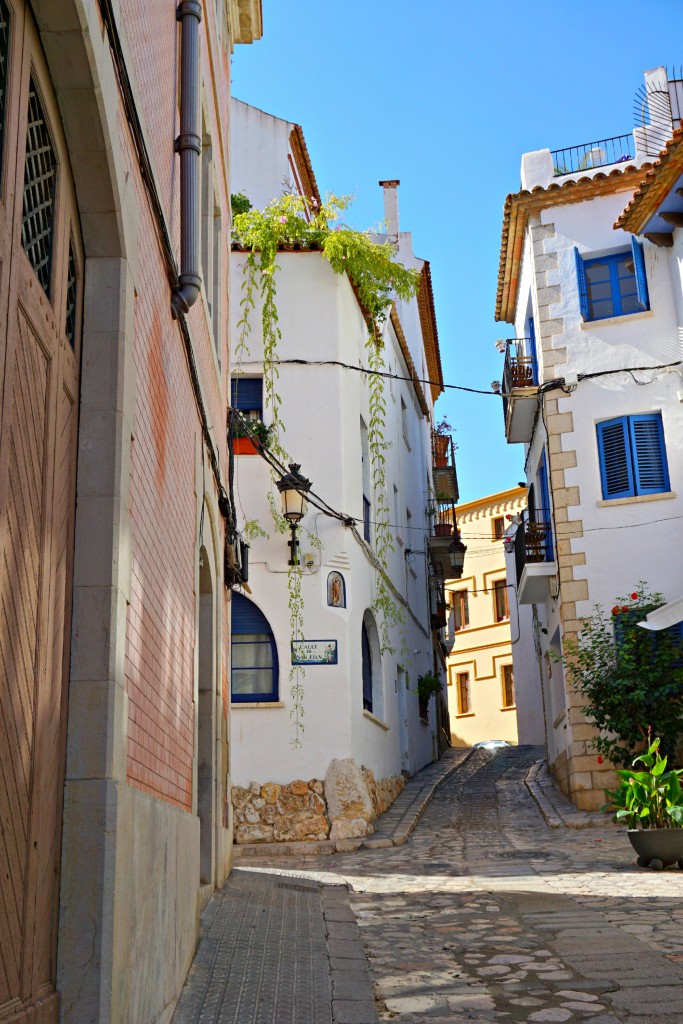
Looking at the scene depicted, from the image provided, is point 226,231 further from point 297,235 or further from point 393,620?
point 393,620

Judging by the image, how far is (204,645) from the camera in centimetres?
931

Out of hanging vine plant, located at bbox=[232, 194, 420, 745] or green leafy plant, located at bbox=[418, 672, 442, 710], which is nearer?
hanging vine plant, located at bbox=[232, 194, 420, 745]

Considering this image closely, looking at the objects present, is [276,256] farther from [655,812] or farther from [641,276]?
[655,812]

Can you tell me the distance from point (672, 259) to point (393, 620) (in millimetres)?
7450

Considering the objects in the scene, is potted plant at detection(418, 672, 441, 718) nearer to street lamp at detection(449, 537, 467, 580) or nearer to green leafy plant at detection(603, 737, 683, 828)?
street lamp at detection(449, 537, 467, 580)

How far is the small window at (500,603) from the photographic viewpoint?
40.2 m

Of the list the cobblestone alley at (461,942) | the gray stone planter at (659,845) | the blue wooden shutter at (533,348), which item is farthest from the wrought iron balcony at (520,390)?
the gray stone planter at (659,845)

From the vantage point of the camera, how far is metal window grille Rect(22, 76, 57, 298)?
328 cm

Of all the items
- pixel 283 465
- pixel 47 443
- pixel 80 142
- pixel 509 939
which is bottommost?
pixel 509 939

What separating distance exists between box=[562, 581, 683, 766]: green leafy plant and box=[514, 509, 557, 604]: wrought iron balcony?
1.62 m

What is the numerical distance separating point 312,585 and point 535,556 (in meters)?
4.85

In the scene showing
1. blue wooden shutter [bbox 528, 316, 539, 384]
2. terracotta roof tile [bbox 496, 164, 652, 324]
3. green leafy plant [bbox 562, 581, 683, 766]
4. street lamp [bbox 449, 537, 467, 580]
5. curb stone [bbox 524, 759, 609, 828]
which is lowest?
curb stone [bbox 524, 759, 609, 828]

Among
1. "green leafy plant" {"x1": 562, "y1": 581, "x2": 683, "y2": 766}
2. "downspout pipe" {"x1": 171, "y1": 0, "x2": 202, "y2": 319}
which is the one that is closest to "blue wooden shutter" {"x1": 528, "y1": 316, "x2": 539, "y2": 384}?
"green leafy plant" {"x1": 562, "y1": 581, "x2": 683, "y2": 766}

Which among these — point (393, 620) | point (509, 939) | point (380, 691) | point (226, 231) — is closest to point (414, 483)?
point (393, 620)
